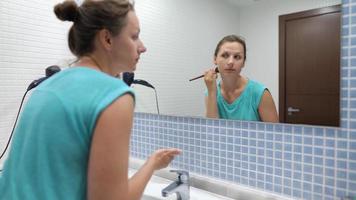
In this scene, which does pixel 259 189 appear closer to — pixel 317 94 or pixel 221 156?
pixel 221 156

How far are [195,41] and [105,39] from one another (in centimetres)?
54

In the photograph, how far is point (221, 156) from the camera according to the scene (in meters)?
1.00

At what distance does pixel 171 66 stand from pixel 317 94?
644 mm

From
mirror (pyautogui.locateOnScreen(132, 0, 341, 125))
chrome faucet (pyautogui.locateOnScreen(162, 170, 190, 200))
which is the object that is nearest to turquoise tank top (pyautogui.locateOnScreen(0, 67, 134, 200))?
chrome faucet (pyautogui.locateOnScreen(162, 170, 190, 200))

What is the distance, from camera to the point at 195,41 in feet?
3.69

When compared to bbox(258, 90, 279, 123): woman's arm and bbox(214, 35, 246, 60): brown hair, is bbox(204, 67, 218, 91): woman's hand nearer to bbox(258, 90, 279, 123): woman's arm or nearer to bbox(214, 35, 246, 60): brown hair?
bbox(214, 35, 246, 60): brown hair

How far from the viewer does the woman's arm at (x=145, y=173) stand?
62cm

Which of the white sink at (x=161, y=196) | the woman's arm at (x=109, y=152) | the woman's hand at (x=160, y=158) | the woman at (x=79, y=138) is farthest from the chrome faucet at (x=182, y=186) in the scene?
the woman's arm at (x=109, y=152)

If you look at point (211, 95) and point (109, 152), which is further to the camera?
point (211, 95)

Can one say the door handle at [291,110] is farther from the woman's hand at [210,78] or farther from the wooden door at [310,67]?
the woman's hand at [210,78]

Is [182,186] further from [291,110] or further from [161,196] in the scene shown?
[291,110]

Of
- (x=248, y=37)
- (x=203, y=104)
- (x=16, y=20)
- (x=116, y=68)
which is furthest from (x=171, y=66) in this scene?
(x=16, y=20)

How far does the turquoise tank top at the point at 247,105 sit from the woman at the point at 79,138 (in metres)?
0.45

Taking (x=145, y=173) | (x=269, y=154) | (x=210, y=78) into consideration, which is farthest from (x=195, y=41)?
(x=145, y=173)
